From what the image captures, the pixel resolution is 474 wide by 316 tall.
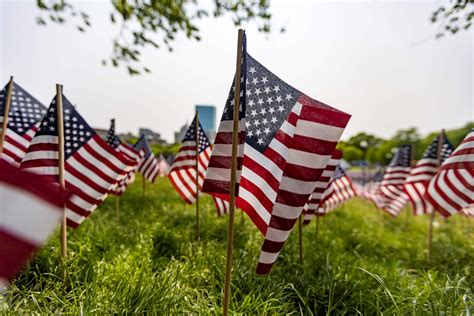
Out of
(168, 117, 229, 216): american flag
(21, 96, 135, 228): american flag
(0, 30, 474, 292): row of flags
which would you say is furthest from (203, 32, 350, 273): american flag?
(168, 117, 229, 216): american flag

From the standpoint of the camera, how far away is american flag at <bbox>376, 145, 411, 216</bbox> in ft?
28.1

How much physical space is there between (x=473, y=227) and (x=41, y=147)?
509 inches

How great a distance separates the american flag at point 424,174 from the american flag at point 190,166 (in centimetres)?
494

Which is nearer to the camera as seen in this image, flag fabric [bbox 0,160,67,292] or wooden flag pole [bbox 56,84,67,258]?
flag fabric [bbox 0,160,67,292]

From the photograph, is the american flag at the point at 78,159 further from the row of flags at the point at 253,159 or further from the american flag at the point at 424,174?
the american flag at the point at 424,174

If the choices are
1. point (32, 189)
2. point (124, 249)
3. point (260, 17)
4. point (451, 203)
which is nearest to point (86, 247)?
point (124, 249)

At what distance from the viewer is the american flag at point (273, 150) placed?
246 cm

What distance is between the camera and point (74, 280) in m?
3.66

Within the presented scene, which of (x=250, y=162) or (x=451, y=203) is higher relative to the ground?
(x=250, y=162)

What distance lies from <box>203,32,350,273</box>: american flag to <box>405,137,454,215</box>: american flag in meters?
5.75

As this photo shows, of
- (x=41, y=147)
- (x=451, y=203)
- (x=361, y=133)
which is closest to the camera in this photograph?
(x=41, y=147)

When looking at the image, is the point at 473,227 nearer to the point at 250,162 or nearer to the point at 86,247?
the point at 250,162

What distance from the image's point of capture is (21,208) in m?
1.16

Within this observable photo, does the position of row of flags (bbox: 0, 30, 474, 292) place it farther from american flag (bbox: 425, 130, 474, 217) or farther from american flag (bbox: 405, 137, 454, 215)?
american flag (bbox: 405, 137, 454, 215)
